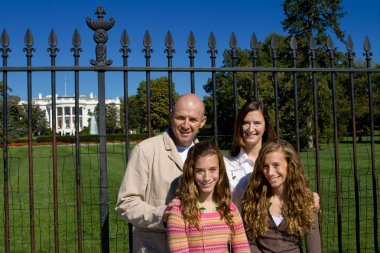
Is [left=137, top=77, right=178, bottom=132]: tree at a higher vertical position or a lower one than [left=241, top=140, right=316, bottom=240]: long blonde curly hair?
higher

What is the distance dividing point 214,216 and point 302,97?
1951 cm

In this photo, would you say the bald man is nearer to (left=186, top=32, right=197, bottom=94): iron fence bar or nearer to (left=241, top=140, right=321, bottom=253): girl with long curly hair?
(left=241, top=140, right=321, bottom=253): girl with long curly hair

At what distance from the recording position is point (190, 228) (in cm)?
278

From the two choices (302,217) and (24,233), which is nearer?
(302,217)

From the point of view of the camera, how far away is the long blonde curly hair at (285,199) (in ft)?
10.2

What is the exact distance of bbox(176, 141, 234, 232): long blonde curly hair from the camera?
276 cm

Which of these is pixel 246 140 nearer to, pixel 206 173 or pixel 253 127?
pixel 253 127

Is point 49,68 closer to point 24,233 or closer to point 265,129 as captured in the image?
point 265,129

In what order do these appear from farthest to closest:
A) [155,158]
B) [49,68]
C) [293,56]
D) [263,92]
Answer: [263,92]
[293,56]
[49,68]
[155,158]

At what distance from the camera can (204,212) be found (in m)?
2.85

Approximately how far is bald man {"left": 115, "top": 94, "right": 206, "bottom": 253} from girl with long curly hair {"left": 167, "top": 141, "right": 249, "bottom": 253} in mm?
188

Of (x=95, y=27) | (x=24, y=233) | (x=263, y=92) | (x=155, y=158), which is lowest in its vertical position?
(x=24, y=233)

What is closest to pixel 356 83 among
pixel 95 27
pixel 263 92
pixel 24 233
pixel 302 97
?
pixel 263 92

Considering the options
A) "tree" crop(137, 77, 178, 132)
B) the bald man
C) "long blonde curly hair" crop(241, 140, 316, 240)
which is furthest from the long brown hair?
"tree" crop(137, 77, 178, 132)
